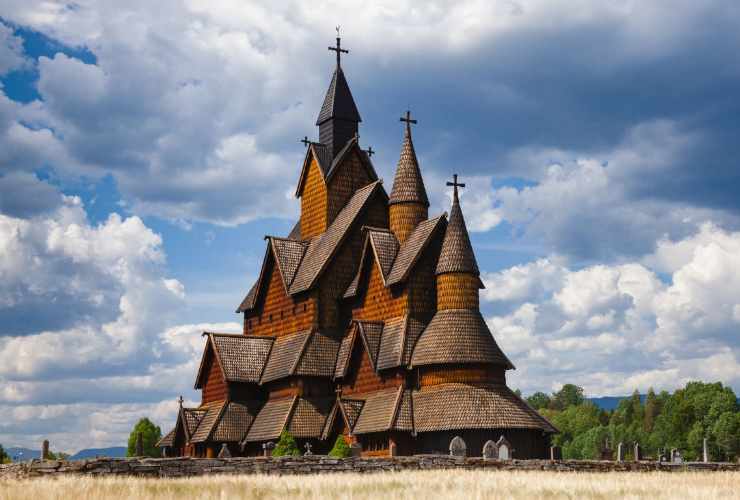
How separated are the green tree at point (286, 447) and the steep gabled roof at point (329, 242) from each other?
9164mm

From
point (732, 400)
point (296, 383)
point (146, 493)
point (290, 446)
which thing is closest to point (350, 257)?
point (296, 383)

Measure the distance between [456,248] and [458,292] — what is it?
2.22 metres

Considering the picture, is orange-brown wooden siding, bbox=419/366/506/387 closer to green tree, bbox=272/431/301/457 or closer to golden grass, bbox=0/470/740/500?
green tree, bbox=272/431/301/457

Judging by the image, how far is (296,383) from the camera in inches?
2078

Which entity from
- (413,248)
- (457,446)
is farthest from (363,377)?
(457,446)

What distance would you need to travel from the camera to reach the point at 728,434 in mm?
113000

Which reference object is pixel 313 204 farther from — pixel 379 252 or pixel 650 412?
pixel 650 412

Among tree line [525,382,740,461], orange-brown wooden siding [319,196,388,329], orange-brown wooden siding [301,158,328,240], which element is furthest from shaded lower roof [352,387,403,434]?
tree line [525,382,740,461]

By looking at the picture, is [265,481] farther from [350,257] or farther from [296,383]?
[350,257]

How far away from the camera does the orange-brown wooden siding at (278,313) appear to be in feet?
181

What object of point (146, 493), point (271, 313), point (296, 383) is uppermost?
point (271, 313)

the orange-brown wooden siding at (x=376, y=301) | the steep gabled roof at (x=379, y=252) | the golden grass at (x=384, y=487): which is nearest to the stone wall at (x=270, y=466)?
the golden grass at (x=384, y=487)

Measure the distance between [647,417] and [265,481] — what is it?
17503 cm

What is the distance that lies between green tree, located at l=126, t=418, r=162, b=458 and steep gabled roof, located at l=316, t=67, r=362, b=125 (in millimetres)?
30817
